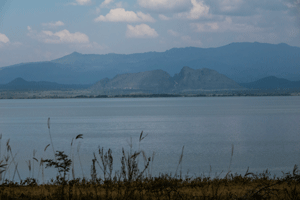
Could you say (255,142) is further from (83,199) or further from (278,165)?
(83,199)

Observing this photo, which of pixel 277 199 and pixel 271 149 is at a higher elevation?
pixel 277 199

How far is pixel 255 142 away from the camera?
138 ft

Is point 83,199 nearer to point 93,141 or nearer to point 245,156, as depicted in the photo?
point 245,156

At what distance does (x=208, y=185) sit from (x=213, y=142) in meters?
33.6

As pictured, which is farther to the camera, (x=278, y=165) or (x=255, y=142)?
(x=255, y=142)

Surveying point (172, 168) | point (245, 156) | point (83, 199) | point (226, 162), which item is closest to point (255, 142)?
point (245, 156)

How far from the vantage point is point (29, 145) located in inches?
1636

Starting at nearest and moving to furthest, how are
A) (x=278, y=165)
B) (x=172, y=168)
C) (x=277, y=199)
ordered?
(x=277, y=199)
(x=172, y=168)
(x=278, y=165)

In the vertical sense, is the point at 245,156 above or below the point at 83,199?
below

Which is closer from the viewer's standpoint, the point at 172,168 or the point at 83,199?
the point at 83,199

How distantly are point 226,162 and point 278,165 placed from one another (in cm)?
377

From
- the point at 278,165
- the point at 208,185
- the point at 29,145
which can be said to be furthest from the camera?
the point at 29,145

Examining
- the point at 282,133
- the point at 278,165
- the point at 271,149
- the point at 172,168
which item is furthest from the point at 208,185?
the point at 282,133

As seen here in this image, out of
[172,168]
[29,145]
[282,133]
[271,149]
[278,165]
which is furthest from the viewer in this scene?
[282,133]
